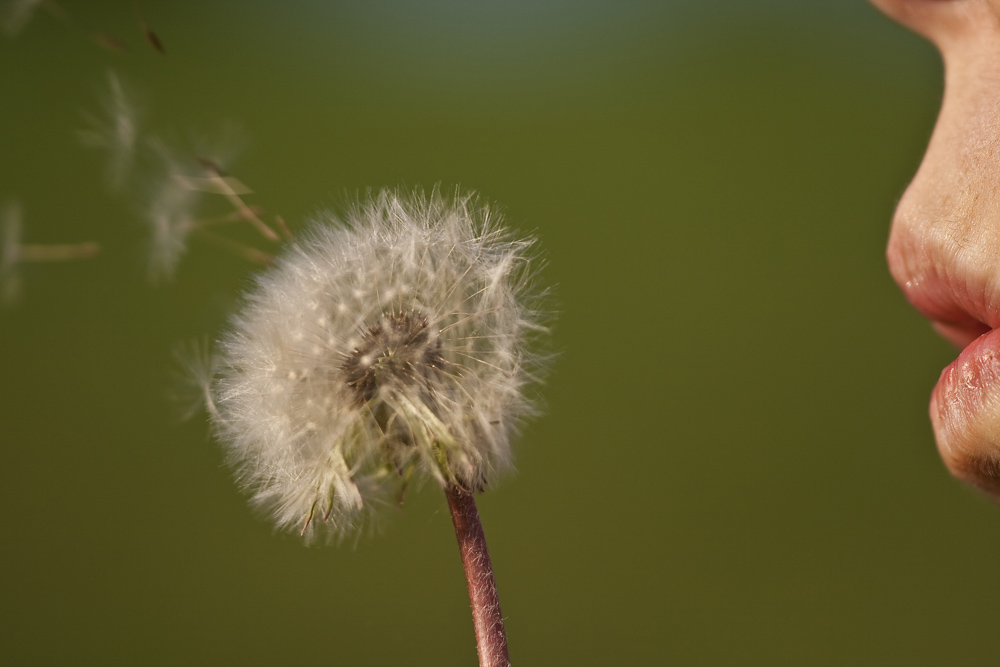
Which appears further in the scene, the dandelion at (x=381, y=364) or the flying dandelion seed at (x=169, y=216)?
the flying dandelion seed at (x=169, y=216)

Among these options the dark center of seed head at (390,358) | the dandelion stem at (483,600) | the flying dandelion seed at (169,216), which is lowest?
the dandelion stem at (483,600)

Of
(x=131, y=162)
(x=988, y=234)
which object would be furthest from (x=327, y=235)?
(x=988, y=234)

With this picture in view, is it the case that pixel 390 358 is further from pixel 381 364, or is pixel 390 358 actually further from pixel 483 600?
pixel 483 600

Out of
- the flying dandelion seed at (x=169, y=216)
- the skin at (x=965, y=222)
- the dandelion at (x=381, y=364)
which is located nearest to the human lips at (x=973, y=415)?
the skin at (x=965, y=222)

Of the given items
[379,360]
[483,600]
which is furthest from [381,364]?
[483,600]

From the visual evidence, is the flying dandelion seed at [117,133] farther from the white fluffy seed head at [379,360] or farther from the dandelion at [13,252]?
the white fluffy seed head at [379,360]

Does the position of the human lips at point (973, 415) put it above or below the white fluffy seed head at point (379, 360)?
below

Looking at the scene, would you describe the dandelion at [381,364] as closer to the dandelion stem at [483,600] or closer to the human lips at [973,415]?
the dandelion stem at [483,600]
